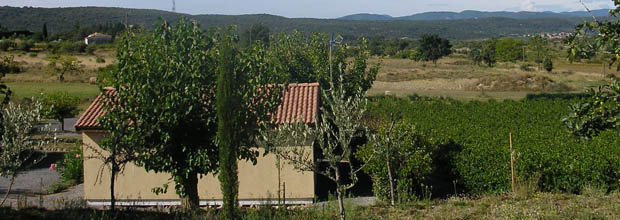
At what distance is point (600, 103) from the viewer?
7156 mm

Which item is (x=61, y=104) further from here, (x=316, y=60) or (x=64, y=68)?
(x=64, y=68)

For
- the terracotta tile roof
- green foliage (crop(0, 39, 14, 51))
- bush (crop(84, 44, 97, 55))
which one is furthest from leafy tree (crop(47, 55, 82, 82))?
the terracotta tile roof

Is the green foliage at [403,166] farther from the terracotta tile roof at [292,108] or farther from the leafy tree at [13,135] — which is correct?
the leafy tree at [13,135]

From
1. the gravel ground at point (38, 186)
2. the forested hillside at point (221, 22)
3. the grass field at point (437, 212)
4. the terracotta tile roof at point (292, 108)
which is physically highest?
the forested hillside at point (221, 22)

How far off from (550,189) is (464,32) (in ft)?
595

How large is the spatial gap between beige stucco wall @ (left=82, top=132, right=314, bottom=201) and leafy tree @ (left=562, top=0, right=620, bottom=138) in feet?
31.2

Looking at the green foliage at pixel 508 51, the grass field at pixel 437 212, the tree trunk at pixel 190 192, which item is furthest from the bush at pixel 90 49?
the grass field at pixel 437 212

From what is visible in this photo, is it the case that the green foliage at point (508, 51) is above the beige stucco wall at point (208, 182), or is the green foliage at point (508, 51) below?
above

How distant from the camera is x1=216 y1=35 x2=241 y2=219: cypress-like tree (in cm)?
910

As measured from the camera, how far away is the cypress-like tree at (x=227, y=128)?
9102 mm

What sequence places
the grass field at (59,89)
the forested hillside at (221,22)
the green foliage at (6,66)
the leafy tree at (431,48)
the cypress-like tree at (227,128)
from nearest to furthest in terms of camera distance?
the cypress-like tree at (227,128) → the green foliage at (6,66) → the forested hillside at (221,22) → the grass field at (59,89) → the leafy tree at (431,48)

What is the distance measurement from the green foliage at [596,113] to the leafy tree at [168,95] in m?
5.87

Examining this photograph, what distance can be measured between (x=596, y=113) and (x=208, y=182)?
11096 mm

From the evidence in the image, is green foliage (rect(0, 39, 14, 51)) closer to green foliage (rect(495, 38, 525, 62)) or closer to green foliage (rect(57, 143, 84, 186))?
green foliage (rect(57, 143, 84, 186))
